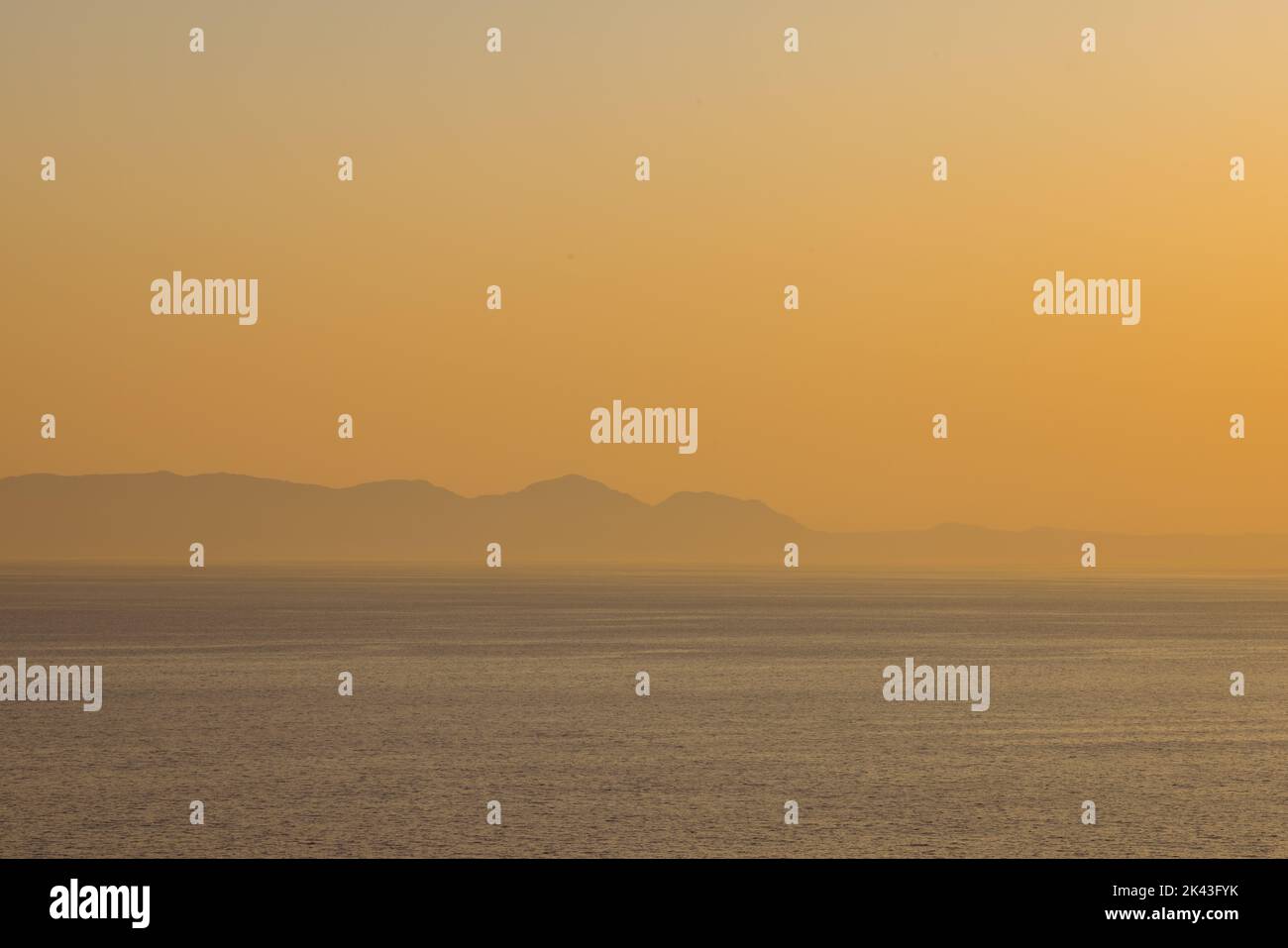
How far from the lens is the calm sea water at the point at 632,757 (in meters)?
56.2

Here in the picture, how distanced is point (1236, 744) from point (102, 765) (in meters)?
58.9

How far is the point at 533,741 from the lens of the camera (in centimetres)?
7988

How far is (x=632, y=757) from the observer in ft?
243

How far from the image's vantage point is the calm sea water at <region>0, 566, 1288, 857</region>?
5616 centimetres
